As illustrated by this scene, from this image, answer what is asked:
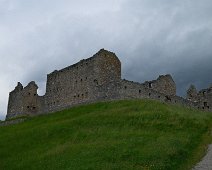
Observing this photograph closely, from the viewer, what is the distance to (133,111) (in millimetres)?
57312

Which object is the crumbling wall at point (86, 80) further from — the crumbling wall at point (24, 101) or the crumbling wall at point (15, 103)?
the crumbling wall at point (15, 103)

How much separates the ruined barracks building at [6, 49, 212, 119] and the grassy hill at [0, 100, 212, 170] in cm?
458

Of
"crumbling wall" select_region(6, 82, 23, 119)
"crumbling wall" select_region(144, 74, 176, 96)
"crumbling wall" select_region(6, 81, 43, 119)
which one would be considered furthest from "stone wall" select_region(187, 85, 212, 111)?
"crumbling wall" select_region(6, 82, 23, 119)

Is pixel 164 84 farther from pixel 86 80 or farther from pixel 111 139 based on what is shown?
pixel 111 139

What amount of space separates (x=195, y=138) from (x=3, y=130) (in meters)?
32.1

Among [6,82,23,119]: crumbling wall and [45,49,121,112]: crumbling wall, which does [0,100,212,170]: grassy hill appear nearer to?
[45,49,121,112]: crumbling wall

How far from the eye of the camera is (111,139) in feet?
150

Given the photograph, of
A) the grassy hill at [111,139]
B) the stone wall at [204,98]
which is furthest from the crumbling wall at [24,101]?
the stone wall at [204,98]

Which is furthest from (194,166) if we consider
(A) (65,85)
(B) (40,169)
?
(A) (65,85)

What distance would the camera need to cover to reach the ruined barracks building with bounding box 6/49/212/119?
69.0m

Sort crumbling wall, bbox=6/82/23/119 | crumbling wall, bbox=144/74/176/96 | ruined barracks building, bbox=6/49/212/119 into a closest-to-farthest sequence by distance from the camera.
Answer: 1. ruined barracks building, bbox=6/49/212/119
2. crumbling wall, bbox=144/74/176/96
3. crumbling wall, bbox=6/82/23/119

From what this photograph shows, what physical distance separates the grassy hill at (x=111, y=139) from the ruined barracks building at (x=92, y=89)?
4.58 m

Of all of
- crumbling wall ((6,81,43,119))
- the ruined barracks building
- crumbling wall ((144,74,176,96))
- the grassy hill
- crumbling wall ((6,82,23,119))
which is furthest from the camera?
crumbling wall ((6,82,23,119))

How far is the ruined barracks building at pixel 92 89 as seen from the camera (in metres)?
69.0
